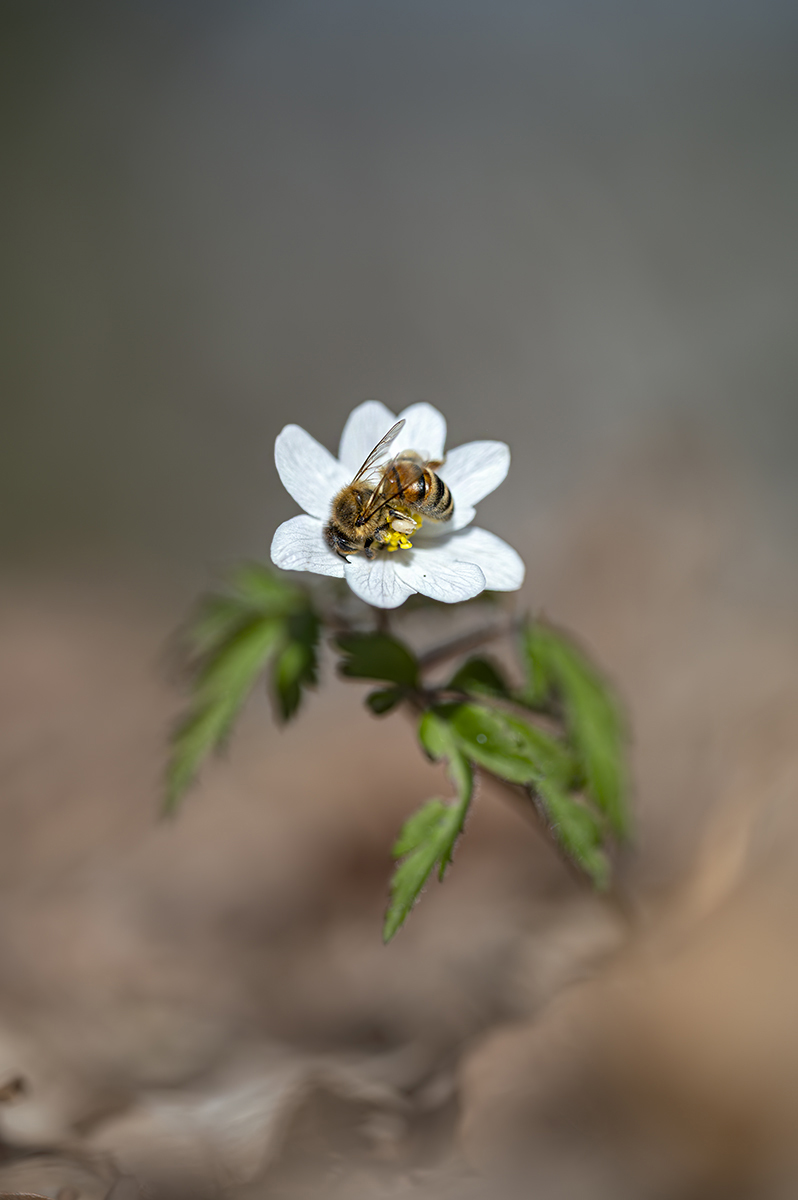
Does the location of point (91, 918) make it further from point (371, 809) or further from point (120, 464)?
point (120, 464)

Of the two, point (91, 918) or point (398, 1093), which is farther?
point (91, 918)

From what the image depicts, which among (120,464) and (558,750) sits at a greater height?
(120,464)

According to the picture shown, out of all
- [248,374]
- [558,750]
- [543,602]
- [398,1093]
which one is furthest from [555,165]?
[398,1093]

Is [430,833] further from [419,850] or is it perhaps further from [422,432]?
[422,432]

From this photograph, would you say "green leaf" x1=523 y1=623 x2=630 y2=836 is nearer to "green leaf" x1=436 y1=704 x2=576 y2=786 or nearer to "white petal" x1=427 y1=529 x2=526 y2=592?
"green leaf" x1=436 y1=704 x2=576 y2=786

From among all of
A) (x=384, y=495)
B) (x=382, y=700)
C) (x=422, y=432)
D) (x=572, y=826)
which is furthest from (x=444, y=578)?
(x=572, y=826)

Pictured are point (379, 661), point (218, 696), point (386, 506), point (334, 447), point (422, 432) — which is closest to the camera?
point (386, 506)

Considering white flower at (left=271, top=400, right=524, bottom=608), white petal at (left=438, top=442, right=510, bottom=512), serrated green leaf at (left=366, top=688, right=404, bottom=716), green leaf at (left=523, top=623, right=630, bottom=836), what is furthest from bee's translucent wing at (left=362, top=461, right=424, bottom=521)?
green leaf at (left=523, top=623, right=630, bottom=836)
